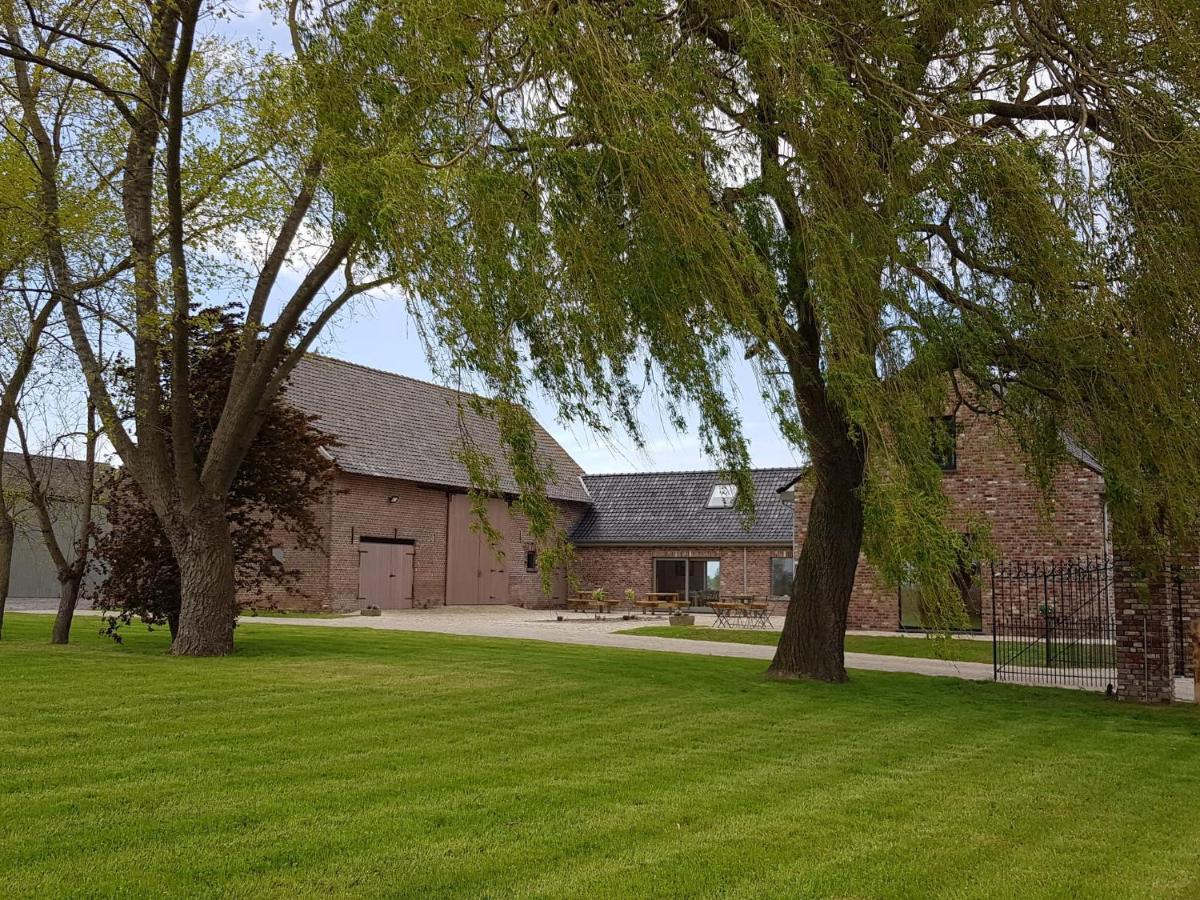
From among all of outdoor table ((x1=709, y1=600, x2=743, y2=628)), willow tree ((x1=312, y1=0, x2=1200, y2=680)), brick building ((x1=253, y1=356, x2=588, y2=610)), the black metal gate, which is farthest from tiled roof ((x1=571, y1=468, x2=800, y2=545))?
willow tree ((x1=312, y1=0, x2=1200, y2=680))

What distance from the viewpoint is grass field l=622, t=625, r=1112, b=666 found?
19.4 m

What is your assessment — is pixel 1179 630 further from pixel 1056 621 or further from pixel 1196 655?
pixel 1056 621

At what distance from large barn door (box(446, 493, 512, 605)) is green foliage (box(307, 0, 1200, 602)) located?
77.4 ft


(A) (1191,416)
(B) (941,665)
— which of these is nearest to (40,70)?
(A) (1191,416)

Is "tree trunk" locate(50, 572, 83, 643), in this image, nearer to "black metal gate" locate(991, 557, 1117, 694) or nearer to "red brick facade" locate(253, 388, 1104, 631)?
"red brick facade" locate(253, 388, 1104, 631)

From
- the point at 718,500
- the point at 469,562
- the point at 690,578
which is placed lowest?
the point at 690,578

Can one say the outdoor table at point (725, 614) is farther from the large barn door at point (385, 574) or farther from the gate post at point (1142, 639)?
the gate post at point (1142, 639)

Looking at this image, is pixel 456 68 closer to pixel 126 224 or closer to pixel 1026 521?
pixel 126 224

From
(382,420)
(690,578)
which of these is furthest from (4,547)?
(690,578)

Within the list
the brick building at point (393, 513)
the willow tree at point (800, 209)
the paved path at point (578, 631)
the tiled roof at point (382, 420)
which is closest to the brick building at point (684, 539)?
the brick building at point (393, 513)

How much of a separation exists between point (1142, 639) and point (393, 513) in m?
21.2

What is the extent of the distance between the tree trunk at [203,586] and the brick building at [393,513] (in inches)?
495

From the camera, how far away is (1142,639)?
42.6ft

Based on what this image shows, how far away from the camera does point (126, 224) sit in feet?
48.4
